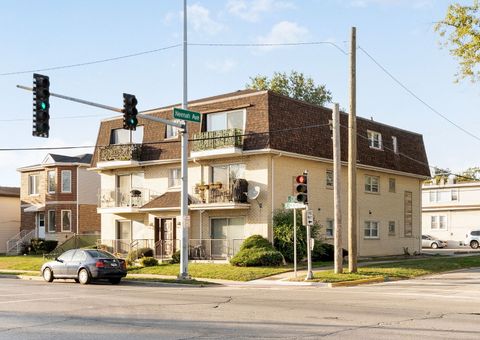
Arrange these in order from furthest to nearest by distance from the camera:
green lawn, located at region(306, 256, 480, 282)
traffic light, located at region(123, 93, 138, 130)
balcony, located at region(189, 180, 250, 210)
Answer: balcony, located at region(189, 180, 250, 210) → green lawn, located at region(306, 256, 480, 282) → traffic light, located at region(123, 93, 138, 130)

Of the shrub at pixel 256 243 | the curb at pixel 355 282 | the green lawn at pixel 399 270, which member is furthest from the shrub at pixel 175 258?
the curb at pixel 355 282

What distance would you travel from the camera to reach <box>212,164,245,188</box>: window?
111 feet

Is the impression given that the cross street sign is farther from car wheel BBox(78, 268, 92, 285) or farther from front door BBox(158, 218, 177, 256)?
front door BBox(158, 218, 177, 256)

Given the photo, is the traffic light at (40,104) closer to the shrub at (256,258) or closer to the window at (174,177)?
the shrub at (256,258)

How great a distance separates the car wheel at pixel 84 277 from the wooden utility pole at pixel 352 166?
10450mm

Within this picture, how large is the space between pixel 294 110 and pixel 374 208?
963 centimetres

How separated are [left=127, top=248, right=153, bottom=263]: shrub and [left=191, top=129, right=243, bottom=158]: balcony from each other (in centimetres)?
612

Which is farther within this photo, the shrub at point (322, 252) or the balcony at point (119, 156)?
the balcony at point (119, 156)

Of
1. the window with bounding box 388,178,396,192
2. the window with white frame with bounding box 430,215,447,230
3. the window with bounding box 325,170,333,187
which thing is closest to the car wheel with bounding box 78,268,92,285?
the window with bounding box 325,170,333,187

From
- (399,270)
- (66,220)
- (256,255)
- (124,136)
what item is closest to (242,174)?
(256,255)

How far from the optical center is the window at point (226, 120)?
34.0 meters

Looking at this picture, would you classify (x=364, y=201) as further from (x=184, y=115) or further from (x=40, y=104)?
(x=40, y=104)

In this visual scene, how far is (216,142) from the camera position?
33.7m

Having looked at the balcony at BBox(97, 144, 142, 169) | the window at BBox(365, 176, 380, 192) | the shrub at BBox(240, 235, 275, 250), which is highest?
the balcony at BBox(97, 144, 142, 169)
